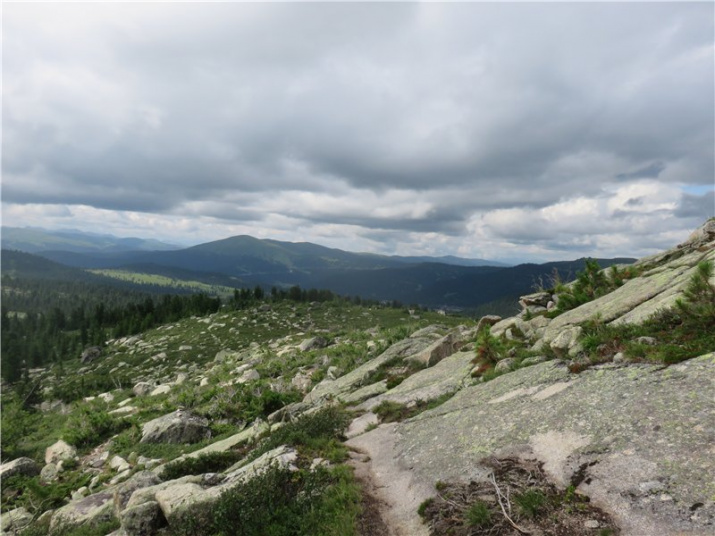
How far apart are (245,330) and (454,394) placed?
165 ft

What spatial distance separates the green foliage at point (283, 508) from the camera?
7973 millimetres

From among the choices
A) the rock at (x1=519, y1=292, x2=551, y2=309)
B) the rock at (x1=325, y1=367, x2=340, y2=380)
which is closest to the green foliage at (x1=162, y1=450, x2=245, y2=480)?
the rock at (x1=325, y1=367, x2=340, y2=380)

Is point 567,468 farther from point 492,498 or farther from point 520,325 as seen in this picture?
point 520,325

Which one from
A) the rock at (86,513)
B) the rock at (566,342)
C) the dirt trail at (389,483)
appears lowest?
the rock at (86,513)

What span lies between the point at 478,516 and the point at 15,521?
18.9 m

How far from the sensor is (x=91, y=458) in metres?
20.2

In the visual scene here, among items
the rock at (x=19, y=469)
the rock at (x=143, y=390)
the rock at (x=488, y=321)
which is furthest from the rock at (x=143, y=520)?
the rock at (x=143, y=390)

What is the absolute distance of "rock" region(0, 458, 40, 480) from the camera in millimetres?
18734

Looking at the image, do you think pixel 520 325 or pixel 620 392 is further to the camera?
pixel 520 325

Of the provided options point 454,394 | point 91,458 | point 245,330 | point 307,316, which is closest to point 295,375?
point 91,458

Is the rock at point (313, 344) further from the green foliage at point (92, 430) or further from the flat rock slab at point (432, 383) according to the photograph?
the flat rock slab at point (432, 383)

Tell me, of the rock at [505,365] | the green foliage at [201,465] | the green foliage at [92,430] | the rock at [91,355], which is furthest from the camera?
the rock at [91,355]

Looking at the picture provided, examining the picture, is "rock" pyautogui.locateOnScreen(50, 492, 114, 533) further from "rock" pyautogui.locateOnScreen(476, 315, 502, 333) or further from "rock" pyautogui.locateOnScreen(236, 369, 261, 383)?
"rock" pyautogui.locateOnScreen(476, 315, 502, 333)

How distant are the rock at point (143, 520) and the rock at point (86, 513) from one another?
11.3 ft
